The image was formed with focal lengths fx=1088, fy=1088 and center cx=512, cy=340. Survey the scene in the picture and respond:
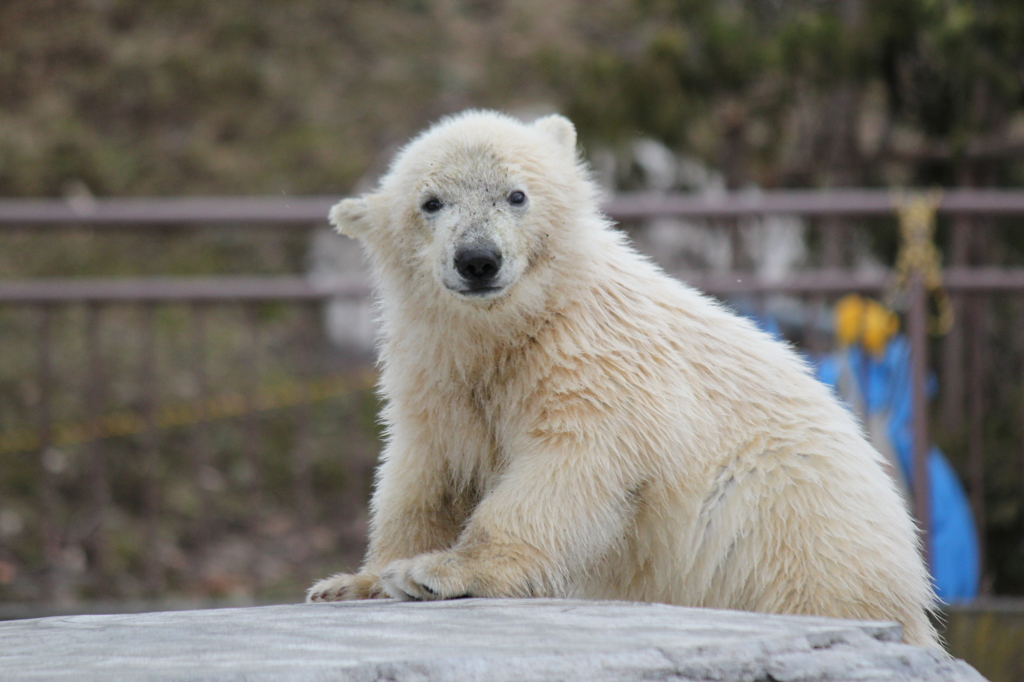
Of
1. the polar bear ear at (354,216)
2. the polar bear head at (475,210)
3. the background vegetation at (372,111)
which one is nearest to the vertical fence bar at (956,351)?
the background vegetation at (372,111)

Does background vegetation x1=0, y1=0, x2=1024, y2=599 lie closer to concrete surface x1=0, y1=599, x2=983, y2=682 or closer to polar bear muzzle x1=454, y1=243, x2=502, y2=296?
polar bear muzzle x1=454, y1=243, x2=502, y2=296

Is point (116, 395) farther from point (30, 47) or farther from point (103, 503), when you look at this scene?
point (30, 47)

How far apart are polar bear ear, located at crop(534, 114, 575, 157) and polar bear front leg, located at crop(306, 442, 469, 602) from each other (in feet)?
3.60

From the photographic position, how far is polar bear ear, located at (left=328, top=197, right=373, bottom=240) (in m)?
3.37

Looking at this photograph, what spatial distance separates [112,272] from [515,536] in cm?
714

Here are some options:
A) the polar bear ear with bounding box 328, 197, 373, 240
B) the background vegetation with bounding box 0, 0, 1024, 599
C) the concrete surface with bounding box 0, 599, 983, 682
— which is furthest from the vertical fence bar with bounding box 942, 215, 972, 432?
the concrete surface with bounding box 0, 599, 983, 682

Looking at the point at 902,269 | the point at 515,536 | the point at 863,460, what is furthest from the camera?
the point at 902,269

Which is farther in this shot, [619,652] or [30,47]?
[30,47]

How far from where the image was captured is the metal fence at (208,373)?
5094mm

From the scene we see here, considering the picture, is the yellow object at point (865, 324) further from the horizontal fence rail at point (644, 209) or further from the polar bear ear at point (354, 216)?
the polar bear ear at point (354, 216)

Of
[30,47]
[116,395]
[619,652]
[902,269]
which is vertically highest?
[30,47]

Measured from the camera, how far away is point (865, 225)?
6.62 metres

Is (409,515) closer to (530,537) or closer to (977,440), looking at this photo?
(530,537)

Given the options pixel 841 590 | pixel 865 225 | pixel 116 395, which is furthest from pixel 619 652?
pixel 116 395
